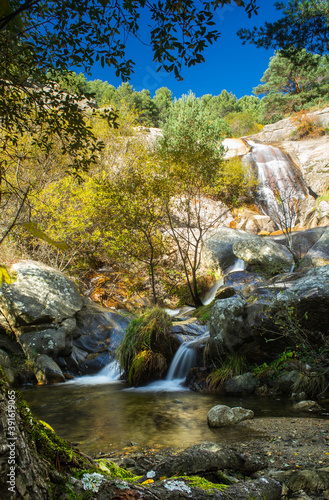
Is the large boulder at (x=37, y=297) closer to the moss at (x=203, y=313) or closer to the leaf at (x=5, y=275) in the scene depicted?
the moss at (x=203, y=313)

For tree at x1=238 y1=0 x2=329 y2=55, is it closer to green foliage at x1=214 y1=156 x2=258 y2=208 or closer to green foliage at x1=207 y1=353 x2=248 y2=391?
green foliage at x1=207 y1=353 x2=248 y2=391

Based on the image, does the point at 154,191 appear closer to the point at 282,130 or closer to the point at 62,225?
the point at 62,225

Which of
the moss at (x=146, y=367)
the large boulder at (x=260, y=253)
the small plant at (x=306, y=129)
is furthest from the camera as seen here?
the small plant at (x=306, y=129)

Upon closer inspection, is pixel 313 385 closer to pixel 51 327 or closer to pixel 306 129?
pixel 51 327

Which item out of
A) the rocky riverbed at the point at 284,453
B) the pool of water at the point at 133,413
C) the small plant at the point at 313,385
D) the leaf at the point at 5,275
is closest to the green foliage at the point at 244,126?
the pool of water at the point at 133,413

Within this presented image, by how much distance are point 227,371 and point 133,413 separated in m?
2.43

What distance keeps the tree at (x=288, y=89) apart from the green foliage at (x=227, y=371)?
32676mm

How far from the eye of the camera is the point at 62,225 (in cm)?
1241

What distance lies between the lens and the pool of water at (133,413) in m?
4.67

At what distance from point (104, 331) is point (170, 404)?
5.16m

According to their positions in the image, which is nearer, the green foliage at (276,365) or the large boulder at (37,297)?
the green foliage at (276,365)

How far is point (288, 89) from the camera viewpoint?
121 ft

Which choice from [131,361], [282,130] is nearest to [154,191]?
[131,361]

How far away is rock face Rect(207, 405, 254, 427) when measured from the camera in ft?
16.3
